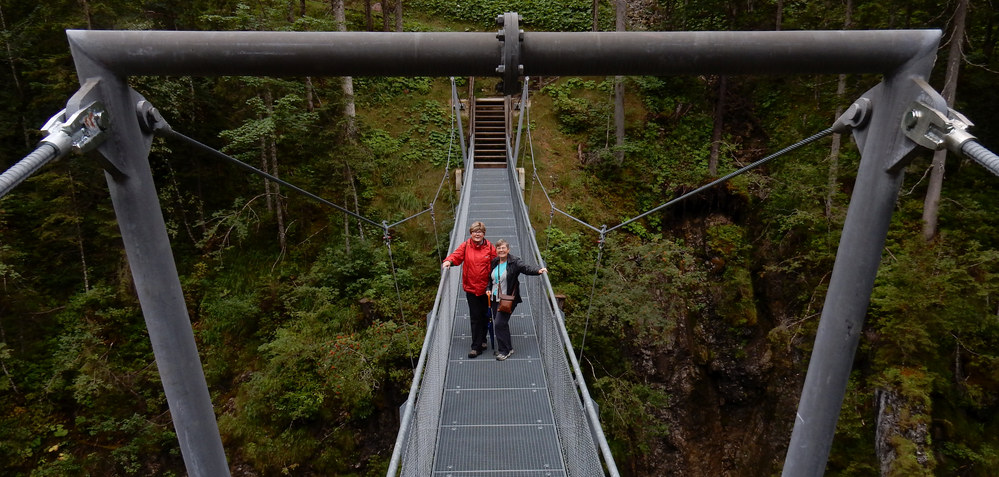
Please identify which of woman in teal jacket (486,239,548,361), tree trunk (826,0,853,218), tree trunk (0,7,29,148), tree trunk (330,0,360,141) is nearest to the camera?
woman in teal jacket (486,239,548,361)

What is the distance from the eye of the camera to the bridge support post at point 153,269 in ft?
4.93

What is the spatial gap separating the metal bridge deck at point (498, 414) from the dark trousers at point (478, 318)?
0.14m

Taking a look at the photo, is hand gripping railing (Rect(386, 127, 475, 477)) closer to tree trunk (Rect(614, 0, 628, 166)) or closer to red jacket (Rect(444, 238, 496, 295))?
red jacket (Rect(444, 238, 496, 295))

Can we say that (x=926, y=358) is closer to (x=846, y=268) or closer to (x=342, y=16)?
(x=846, y=268)

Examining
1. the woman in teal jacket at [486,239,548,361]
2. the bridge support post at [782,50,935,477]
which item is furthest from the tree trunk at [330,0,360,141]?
the bridge support post at [782,50,935,477]

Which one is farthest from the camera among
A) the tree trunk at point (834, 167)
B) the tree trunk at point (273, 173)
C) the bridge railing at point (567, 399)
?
the tree trunk at point (273, 173)

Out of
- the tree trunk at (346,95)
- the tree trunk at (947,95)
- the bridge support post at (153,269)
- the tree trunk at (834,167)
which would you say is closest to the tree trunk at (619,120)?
the tree trunk at (834,167)

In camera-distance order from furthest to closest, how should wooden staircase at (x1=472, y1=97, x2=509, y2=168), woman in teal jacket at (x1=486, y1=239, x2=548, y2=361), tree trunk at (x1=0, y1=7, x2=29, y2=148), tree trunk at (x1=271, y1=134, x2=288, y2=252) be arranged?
wooden staircase at (x1=472, y1=97, x2=509, y2=168) → tree trunk at (x1=271, y1=134, x2=288, y2=252) → tree trunk at (x1=0, y1=7, x2=29, y2=148) → woman in teal jacket at (x1=486, y1=239, x2=548, y2=361)

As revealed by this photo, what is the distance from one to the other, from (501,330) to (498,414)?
867 millimetres

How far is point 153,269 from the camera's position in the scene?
5.20 ft

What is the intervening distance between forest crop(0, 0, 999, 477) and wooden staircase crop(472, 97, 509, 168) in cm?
113

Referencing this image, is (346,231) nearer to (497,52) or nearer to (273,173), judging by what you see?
(273,173)

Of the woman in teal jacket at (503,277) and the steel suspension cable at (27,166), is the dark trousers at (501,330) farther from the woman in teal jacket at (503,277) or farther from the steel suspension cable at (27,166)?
the steel suspension cable at (27,166)

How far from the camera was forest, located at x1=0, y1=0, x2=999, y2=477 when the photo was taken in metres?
6.58
